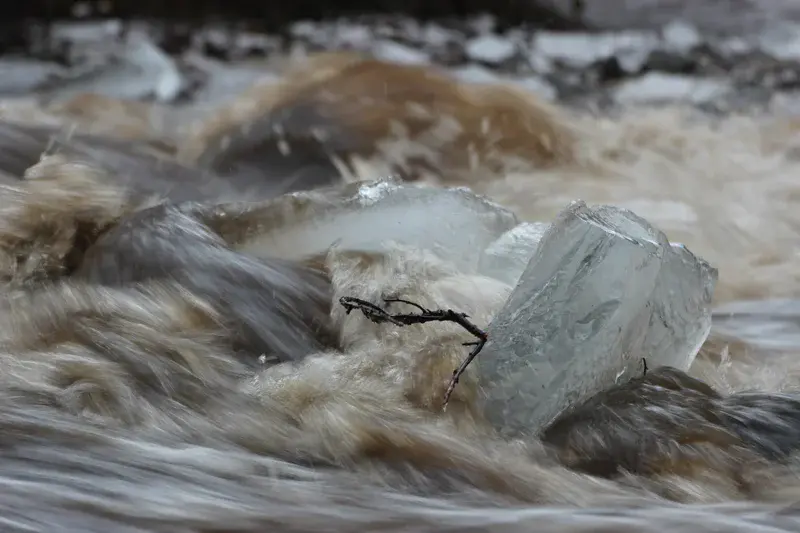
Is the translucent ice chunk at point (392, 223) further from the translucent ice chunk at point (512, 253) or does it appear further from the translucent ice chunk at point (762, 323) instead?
the translucent ice chunk at point (762, 323)

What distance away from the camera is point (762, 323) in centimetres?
121

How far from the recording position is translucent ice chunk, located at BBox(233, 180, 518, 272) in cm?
111

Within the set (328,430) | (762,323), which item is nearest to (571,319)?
(328,430)

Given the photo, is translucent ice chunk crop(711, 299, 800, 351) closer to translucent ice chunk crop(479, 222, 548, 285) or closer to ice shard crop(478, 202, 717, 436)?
translucent ice chunk crop(479, 222, 548, 285)

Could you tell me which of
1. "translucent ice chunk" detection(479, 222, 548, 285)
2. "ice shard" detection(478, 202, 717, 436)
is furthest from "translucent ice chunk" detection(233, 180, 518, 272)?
"ice shard" detection(478, 202, 717, 436)

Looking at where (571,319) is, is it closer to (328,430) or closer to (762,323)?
(328,430)

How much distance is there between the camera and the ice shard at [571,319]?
2.39ft

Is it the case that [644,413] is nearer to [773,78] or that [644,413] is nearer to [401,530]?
[401,530]

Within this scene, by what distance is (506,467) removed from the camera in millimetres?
667

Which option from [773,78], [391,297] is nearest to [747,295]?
[391,297]

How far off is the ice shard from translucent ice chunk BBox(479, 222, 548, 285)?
241 mm

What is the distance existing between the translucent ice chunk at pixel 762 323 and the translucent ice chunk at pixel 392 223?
36cm

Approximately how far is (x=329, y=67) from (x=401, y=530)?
7.41ft

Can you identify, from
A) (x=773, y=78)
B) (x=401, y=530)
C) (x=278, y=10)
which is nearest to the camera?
(x=401, y=530)
